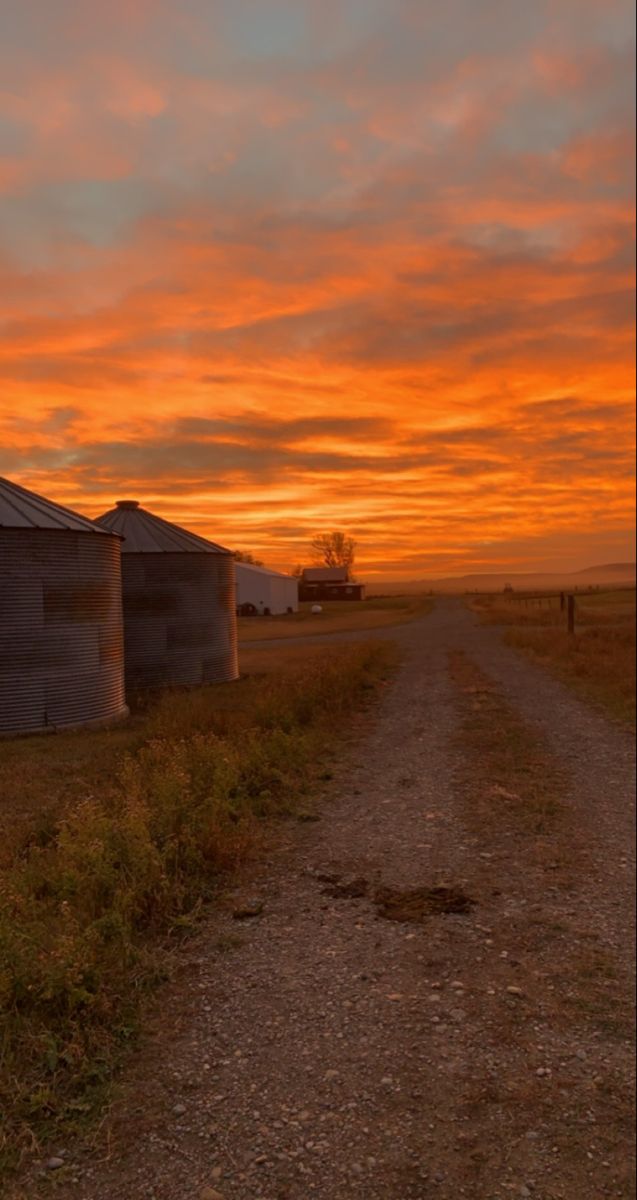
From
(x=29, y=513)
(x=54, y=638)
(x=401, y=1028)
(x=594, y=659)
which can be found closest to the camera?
(x=54, y=638)

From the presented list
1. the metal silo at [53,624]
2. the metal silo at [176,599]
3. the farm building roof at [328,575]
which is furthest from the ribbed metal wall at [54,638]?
the farm building roof at [328,575]

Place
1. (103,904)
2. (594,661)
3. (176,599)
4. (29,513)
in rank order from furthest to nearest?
(594,661) < (176,599) < (29,513) < (103,904)

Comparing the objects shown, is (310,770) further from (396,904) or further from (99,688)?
(99,688)

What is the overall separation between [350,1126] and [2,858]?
4222 mm

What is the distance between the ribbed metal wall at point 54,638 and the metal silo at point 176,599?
9.87m

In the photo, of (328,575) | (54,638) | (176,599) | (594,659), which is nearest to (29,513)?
(54,638)

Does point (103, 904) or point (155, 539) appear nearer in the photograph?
point (103, 904)

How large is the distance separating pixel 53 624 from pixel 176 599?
1847cm

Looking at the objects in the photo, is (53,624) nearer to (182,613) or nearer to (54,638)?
(54,638)

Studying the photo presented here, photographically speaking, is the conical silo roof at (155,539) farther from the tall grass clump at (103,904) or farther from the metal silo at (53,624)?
the tall grass clump at (103,904)

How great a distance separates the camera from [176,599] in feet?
80.6

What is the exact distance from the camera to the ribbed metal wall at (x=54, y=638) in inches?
178

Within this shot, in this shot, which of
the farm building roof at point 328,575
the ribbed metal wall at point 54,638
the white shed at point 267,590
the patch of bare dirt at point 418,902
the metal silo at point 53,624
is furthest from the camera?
the farm building roof at point 328,575

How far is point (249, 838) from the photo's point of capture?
1082 cm
